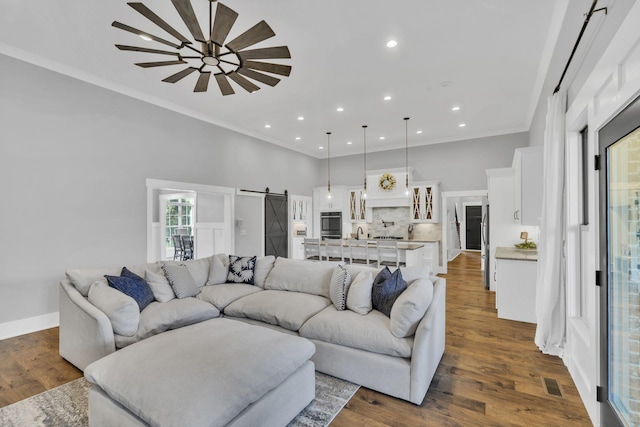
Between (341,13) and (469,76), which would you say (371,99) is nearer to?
(469,76)

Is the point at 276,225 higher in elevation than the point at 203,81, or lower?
lower

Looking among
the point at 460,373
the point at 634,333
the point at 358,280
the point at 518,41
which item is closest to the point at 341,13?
the point at 518,41

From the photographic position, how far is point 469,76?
420 cm

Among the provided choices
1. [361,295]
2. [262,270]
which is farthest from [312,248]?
[361,295]

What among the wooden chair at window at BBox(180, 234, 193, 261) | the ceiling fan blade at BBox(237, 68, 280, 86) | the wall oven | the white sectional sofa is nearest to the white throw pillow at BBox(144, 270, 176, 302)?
the white sectional sofa

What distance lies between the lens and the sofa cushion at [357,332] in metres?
2.36

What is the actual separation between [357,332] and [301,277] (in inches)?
49.0

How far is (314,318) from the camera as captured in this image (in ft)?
9.14

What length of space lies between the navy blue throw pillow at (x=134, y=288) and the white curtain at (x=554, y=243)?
396 centimetres

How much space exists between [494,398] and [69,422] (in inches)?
120

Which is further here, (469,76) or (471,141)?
(471,141)

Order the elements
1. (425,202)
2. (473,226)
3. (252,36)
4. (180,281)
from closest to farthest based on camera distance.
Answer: (252,36) → (180,281) → (425,202) → (473,226)

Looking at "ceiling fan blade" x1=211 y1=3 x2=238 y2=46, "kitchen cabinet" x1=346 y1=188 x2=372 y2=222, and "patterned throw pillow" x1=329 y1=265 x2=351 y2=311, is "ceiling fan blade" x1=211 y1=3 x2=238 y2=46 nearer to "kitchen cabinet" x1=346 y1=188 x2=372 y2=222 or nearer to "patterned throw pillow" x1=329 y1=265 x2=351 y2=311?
"patterned throw pillow" x1=329 y1=265 x2=351 y2=311

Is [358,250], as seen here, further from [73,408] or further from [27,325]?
[27,325]
